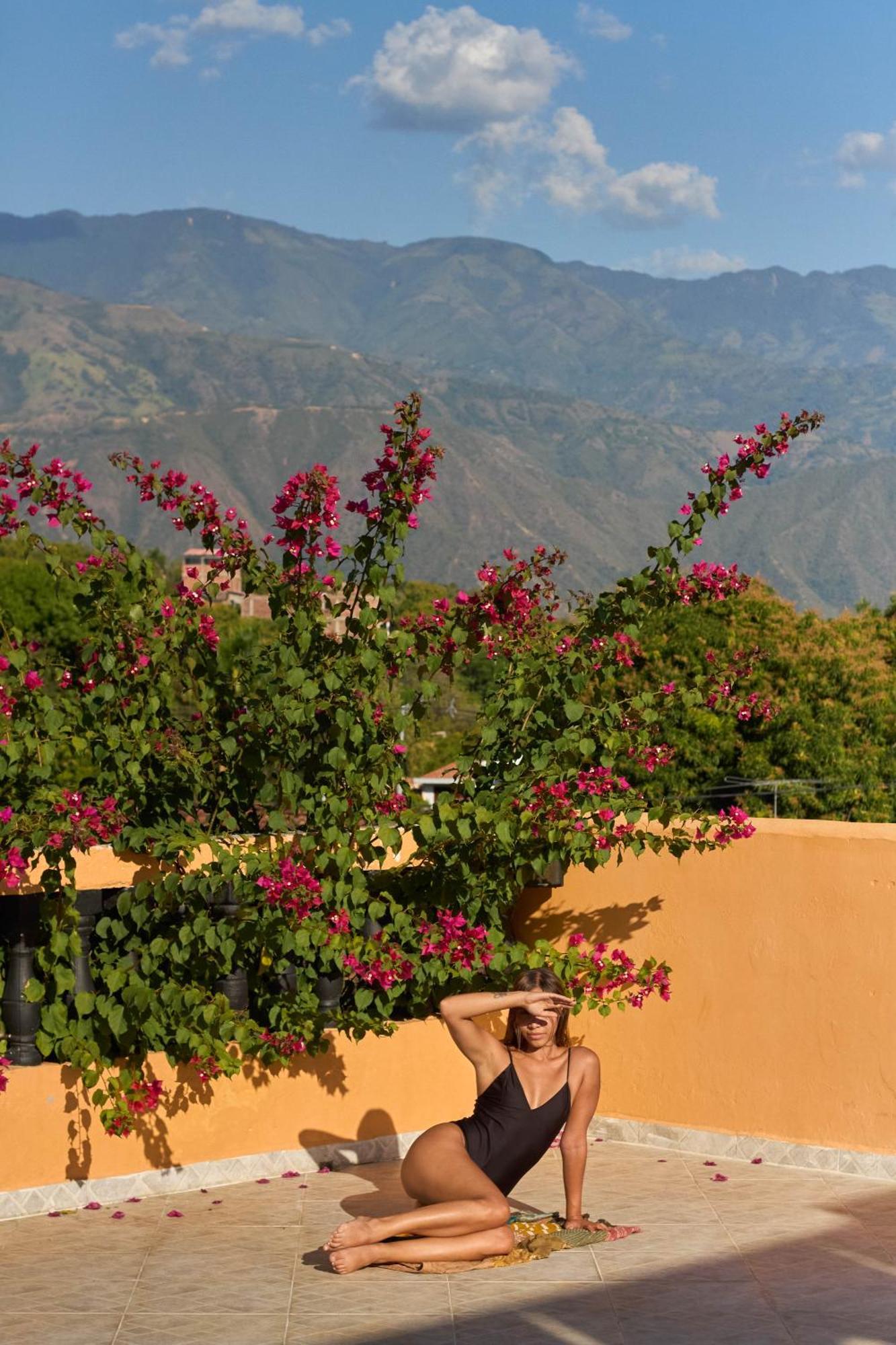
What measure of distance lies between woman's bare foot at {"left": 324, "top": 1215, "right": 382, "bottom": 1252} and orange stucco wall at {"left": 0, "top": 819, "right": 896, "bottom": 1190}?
117cm

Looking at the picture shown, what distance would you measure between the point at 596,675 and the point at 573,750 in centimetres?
35

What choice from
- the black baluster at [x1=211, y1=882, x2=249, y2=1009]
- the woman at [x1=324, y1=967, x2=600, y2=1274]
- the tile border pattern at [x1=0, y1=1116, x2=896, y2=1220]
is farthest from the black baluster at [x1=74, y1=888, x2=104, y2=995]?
the woman at [x1=324, y1=967, x2=600, y2=1274]

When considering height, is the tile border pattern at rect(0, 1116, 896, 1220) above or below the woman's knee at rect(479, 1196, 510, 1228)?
below

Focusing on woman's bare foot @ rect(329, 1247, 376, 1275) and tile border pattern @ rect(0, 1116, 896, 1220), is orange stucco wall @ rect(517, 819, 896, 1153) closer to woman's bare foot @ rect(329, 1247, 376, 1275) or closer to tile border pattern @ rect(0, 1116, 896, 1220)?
tile border pattern @ rect(0, 1116, 896, 1220)

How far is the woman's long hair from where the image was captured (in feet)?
17.0

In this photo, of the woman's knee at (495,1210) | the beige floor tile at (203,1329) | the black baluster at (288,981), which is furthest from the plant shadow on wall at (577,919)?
the beige floor tile at (203,1329)

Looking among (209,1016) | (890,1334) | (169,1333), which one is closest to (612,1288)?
(890,1334)

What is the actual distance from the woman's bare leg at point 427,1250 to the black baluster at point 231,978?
1287 mm

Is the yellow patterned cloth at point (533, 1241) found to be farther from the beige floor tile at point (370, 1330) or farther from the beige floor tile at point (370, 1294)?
the beige floor tile at point (370, 1330)

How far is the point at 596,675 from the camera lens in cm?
628

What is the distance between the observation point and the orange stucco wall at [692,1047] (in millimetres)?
5828

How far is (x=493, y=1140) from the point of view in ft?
16.8

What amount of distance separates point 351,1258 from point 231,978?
1.44 m

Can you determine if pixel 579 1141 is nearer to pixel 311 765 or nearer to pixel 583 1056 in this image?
pixel 583 1056
